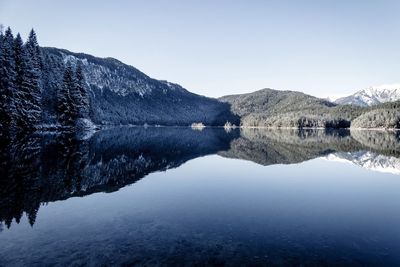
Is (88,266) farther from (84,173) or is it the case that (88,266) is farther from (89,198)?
(84,173)

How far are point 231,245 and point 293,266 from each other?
8.90ft

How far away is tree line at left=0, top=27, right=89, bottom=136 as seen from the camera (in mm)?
66812

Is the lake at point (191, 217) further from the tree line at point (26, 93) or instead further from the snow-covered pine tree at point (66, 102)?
the snow-covered pine tree at point (66, 102)

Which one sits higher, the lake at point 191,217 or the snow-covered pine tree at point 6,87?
the snow-covered pine tree at point 6,87

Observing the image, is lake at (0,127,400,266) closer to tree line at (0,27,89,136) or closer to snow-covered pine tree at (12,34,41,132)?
tree line at (0,27,89,136)

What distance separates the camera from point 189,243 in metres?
13.0

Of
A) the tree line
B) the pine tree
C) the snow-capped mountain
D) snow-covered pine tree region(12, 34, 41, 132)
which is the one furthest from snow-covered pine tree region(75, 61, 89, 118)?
the snow-capped mountain

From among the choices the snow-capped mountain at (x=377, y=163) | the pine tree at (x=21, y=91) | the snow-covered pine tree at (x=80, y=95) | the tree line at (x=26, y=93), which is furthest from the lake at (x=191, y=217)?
the snow-covered pine tree at (x=80, y=95)

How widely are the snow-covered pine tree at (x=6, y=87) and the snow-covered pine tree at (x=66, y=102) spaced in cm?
2070

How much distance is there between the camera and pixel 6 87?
6675cm

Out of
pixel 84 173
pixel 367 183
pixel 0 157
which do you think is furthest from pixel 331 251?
pixel 0 157

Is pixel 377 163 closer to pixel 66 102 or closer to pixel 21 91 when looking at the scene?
pixel 21 91

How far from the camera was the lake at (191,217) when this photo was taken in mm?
11812

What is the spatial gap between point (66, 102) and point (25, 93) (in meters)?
18.5
